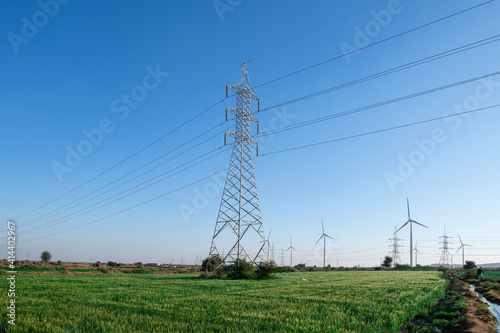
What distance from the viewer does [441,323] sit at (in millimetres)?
16062

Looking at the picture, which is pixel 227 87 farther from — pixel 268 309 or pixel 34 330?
pixel 34 330

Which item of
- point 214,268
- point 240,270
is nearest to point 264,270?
point 240,270

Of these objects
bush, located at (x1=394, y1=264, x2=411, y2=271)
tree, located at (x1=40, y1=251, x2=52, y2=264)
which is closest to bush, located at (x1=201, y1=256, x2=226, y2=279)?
tree, located at (x1=40, y1=251, x2=52, y2=264)

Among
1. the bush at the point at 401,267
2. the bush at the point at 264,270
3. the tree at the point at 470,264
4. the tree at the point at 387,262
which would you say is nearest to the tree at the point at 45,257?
the bush at the point at 264,270

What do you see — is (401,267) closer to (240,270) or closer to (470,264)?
(470,264)

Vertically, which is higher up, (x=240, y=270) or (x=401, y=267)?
(x=240, y=270)

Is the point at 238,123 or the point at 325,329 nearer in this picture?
the point at 325,329

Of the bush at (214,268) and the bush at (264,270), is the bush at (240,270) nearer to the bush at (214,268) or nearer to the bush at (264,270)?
the bush at (214,268)

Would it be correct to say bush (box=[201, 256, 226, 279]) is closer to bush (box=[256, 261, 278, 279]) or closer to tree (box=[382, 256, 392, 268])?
bush (box=[256, 261, 278, 279])

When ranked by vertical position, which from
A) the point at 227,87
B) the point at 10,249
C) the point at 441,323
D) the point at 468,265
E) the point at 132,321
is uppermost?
the point at 227,87

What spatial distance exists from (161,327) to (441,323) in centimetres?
1396

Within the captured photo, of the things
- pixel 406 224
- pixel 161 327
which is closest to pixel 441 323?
pixel 161 327

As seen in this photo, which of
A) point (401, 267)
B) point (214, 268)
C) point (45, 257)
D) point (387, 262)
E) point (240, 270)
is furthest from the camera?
point (387, 262)

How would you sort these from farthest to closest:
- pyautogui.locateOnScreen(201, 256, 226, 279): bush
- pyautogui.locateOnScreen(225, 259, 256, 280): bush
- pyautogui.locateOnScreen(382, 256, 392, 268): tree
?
pyautogui.locateOnScreen(382, 256, 392, 268): tree, pyautogui.locateOnScreen(201, 256, 226, 279): bush, pyautogui.locateOnScreen(225, 259, 256, 280): bush
